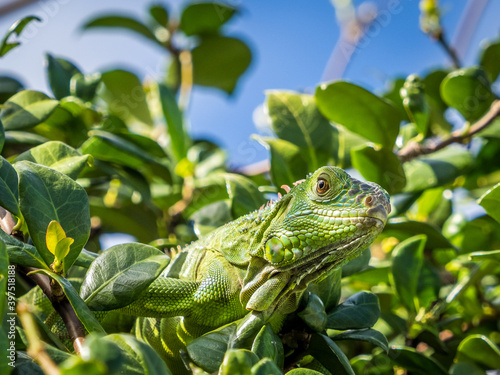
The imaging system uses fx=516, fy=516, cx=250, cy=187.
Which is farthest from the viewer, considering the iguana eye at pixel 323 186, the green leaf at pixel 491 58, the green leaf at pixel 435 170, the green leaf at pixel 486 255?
the green leaf at pixel 491 58

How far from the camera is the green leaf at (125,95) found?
3.11m

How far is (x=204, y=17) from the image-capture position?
3.35 meters

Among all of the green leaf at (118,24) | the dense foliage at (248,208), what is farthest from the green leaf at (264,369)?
the green leaf at (118,24)

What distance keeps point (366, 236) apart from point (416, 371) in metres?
0.58

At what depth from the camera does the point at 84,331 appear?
1129mm

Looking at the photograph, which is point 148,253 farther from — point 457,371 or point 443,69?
point 443,69

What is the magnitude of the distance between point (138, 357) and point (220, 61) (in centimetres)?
277

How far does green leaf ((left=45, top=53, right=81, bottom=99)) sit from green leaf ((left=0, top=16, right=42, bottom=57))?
0.37 m

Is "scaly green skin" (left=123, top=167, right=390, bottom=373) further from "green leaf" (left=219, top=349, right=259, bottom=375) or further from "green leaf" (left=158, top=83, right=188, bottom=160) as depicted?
"green leaf" (left=158, top=83, right=188, bottom=160)

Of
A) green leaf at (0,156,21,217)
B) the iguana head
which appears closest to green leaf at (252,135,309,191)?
the iguana head

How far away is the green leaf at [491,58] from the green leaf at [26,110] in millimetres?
2131

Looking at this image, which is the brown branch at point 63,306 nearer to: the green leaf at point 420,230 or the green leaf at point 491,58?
the green leaf at point 420,230

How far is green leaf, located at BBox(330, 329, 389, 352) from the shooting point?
1.43m

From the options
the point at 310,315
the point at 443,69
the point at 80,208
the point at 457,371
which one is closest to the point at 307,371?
the point at 310,315
